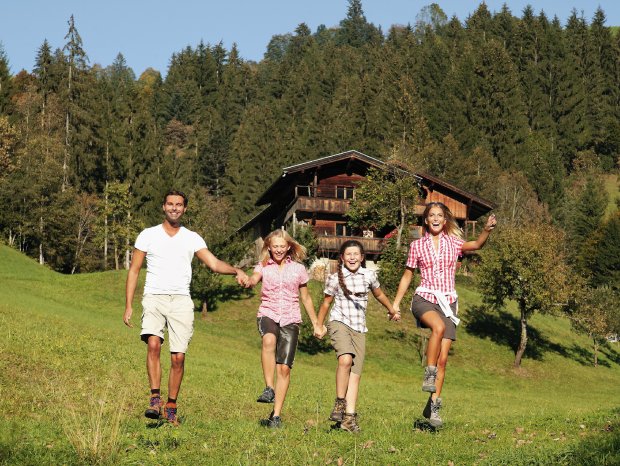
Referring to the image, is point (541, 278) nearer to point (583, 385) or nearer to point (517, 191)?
point (583, 385)

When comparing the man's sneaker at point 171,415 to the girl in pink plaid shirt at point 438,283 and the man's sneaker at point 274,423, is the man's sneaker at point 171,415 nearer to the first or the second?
the man's sneaker at point 274,423

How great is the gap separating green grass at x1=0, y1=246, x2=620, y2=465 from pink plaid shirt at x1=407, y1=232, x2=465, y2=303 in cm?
187

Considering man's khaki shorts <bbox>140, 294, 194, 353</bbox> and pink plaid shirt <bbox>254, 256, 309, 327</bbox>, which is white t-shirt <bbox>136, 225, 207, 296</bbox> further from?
pink plaid shirt <bbox>254, 256, 309, 327</bbox>

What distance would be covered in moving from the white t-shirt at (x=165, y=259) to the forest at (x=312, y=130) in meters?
34.5

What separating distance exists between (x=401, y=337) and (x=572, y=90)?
9160 centimetres

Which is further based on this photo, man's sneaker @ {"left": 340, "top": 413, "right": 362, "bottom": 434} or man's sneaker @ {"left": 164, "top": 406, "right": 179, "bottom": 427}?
man's sneaker @ {"left": 340, "top": 413, "right": 362, "bottom": 434}

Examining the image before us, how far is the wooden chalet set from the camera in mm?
52562

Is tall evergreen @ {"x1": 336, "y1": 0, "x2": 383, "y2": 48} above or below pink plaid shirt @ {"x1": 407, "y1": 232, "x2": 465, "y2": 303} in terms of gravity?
above

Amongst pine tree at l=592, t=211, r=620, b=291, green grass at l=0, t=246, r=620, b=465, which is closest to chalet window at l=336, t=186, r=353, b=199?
green grass at l=0, t=246, r=620, b=465

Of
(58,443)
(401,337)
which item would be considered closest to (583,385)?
(401,337)

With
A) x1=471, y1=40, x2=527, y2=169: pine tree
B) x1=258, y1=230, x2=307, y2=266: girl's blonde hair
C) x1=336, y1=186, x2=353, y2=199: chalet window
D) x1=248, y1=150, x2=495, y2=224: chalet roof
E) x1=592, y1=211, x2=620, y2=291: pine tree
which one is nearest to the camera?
x1=258, y1=230, x2=307, y2=266: girl's blonde hair

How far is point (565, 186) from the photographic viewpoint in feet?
329

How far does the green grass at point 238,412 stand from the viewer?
743 centimetres

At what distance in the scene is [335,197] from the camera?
5597 cm
